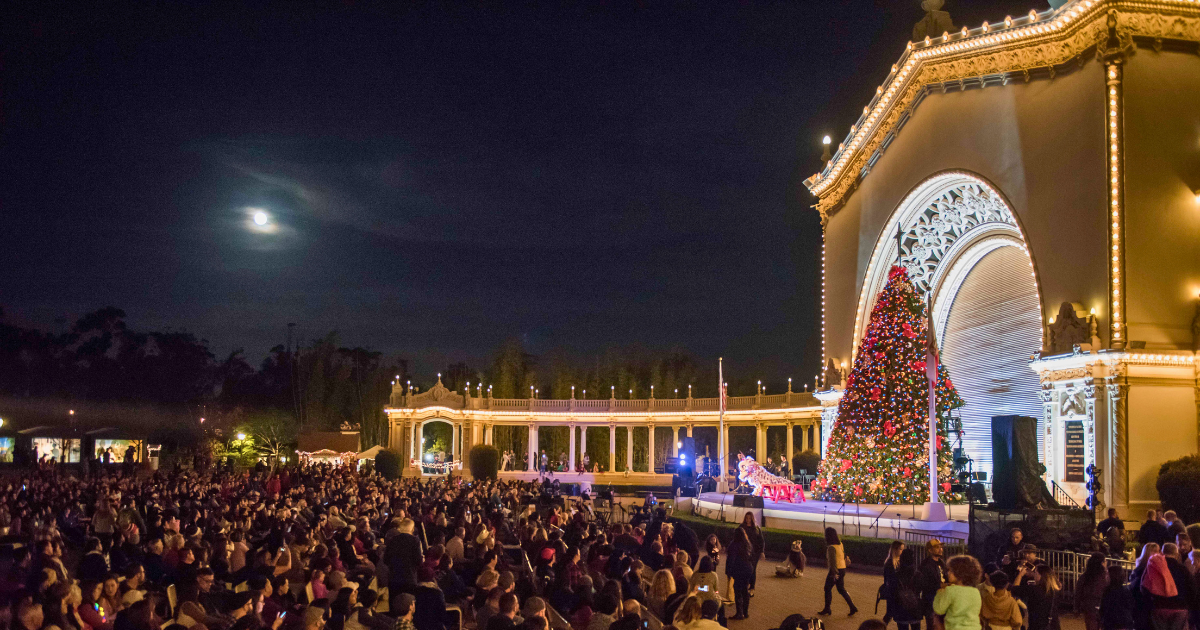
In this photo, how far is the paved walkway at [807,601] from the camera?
43.8 ft

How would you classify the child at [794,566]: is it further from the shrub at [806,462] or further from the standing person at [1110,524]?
the shrub at [806,462]

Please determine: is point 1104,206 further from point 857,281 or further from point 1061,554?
point 857,281

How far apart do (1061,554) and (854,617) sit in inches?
169

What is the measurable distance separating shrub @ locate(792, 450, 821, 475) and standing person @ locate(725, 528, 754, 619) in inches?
1162

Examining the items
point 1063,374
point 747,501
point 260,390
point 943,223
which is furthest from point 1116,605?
point 260,390

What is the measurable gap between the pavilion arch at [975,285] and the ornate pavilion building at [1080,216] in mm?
84

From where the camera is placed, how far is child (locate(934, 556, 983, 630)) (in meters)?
7.85

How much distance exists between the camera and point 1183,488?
21109 millimetres

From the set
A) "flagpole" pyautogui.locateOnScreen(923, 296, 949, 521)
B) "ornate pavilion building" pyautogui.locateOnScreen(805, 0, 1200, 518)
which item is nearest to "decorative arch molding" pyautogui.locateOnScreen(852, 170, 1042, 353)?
"ornate pavilion building" pyautogui.locateOnScreen(805, 0, 1200, 518)

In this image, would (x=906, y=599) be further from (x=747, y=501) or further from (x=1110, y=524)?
(x=747, y=501)

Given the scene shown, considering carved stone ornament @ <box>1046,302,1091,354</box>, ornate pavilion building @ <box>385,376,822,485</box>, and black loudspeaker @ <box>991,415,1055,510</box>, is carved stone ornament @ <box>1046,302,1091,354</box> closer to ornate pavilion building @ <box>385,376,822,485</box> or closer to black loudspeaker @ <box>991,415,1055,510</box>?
black loudspeaker @ <box>991,415,1055,510</box>

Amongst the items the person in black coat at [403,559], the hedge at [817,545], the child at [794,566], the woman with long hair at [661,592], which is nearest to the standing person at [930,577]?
the woman with long hair at [661,592]

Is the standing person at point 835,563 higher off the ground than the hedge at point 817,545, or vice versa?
the standing person at point 835,563

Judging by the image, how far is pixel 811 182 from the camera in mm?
43062
